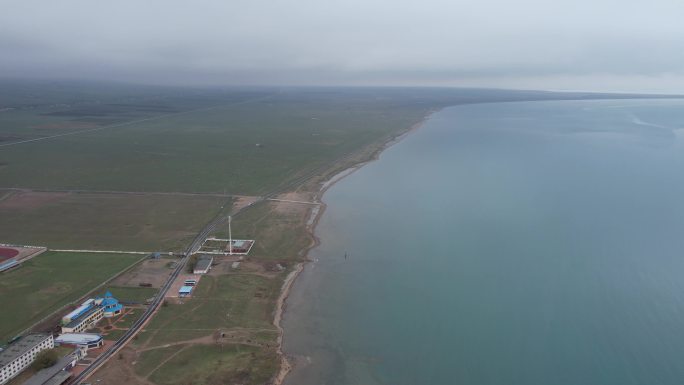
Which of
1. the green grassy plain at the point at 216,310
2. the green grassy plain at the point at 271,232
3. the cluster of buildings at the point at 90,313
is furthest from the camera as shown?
the green grassy plain at the point at 271,232

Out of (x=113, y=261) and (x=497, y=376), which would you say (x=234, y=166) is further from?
(x=497, y=376)

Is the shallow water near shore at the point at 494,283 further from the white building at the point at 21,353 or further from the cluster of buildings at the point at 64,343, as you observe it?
the white building at the point at 21,353

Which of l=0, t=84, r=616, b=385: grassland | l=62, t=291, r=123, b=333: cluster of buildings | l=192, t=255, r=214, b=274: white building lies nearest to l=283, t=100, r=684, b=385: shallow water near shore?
l=0, t=84, r=616, b=385: grassland

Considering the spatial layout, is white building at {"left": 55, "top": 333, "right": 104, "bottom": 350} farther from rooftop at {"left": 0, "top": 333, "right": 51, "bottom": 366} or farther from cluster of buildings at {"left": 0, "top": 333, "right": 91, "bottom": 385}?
rooftop at {"left": 0, "top": 333, "right": 51, "bottom": 366}

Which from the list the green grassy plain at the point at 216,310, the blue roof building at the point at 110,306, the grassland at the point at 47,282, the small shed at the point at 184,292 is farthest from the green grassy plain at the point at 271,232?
the blue roof building at the point at 110,306

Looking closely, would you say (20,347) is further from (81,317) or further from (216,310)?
(216,310)

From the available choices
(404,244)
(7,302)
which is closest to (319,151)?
(404,244)

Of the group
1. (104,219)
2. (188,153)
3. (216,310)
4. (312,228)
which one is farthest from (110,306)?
(188,153)
